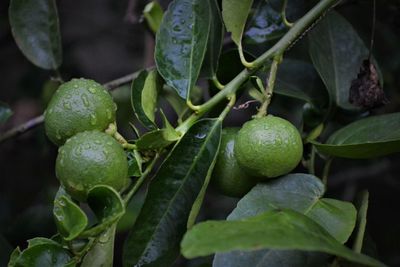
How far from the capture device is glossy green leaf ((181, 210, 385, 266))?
0.64 meters

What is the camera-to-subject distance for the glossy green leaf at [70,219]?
30.2 inches

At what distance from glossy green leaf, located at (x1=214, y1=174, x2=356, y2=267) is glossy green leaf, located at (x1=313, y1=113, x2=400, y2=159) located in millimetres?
58

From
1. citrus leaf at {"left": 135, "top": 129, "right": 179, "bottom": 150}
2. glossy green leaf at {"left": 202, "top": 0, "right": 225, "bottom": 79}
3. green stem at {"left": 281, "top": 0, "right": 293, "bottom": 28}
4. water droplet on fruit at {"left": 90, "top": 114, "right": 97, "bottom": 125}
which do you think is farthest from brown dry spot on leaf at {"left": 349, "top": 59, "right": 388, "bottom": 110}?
water droplet on fruit at {"left": 90, "top": 114, "right": 97, "bottom": 125}

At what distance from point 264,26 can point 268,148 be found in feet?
1.17

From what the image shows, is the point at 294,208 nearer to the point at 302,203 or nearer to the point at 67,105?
the point at 302,203

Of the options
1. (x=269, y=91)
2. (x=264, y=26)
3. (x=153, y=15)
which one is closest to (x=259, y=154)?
(x=269, y=91)

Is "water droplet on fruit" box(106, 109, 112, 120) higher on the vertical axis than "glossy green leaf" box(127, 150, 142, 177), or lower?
higher

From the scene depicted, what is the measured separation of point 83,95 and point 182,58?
0.20 meters

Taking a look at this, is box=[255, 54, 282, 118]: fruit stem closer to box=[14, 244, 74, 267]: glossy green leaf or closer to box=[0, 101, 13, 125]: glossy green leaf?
box=[14, 244, 74, 267]: glossy green leaf

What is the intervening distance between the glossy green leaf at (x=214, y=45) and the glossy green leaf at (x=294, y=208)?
9.5 inches

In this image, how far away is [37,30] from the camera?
1239 mm

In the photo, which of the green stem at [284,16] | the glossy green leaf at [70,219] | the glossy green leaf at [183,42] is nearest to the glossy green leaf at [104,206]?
the glossy green leaf at [70,219]

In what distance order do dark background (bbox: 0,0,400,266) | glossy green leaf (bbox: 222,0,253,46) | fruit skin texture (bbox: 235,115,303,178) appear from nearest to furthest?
fruit skin texture (bbox: 235,115,303,178), glossy green leaf (bbox: 222,0,253,46), dark background (bbox: 0,0,400,266)

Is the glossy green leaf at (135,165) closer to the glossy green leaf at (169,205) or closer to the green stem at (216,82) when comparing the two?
the glossy green leaf at (169,205)
